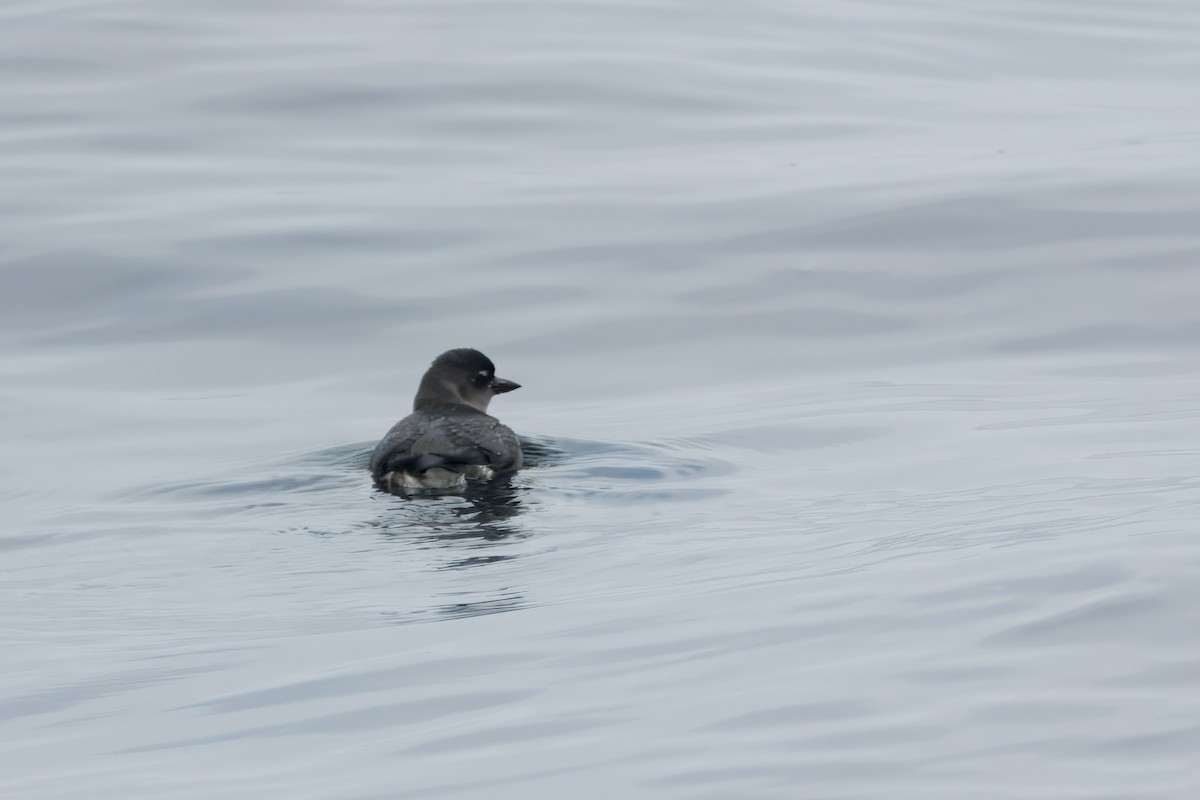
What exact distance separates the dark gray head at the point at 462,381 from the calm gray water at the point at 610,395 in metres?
0.32

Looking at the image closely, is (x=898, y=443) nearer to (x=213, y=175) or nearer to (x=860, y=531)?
(x=860, y=531)

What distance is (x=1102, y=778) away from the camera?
13.1 feet

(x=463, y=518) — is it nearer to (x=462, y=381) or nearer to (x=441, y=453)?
(x=441, y=453)

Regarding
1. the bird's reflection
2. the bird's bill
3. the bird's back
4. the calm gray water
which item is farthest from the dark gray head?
the bird's reflection

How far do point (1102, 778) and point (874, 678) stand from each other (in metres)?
0.96

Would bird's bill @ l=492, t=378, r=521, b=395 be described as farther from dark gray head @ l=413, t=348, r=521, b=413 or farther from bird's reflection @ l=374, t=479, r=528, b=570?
bird's reflection @ l=374, t=479, r=528, b=570

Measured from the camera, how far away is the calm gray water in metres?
4.77

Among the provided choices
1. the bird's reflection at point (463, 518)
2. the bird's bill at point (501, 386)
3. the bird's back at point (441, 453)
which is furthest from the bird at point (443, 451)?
the bird's bill at point (501, 386)

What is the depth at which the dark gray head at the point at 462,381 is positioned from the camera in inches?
406

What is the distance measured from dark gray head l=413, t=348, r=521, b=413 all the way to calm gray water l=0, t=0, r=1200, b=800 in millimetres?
324

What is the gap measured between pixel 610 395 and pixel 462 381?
0.99 m

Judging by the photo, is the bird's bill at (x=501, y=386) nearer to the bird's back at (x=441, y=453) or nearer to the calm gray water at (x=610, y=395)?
the calm gray water at (x=610, y=395)

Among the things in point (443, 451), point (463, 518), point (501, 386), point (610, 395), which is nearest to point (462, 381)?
point (501, 386)

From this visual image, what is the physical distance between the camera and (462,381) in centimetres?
1042
